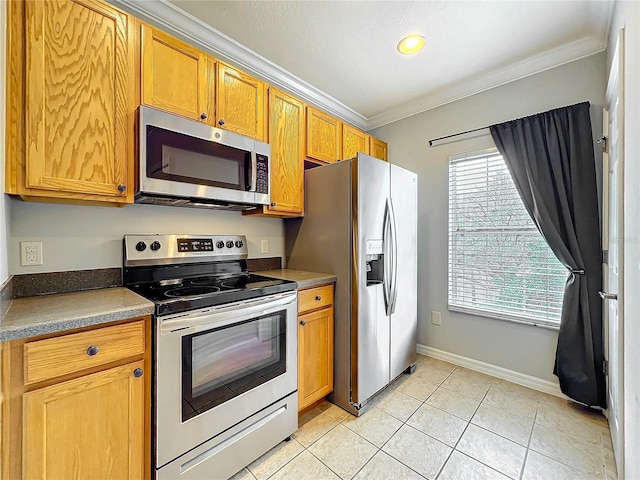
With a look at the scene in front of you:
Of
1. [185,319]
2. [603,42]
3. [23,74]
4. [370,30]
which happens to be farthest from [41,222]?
[603,42]

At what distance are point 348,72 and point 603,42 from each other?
1.75 m

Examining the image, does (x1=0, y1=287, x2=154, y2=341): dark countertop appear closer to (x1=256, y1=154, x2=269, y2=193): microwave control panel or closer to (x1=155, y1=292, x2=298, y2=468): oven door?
(x1=155, y1=292, x2=298, y2=468): oven door

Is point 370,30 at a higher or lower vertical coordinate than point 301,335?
higher

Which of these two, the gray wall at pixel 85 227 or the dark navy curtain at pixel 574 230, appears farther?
the dark navy curtain at pixel 574 230

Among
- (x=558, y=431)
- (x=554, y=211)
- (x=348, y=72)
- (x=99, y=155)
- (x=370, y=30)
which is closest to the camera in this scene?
(x=99, y=155)

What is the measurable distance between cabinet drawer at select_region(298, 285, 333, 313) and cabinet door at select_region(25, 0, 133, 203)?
1.15 metres

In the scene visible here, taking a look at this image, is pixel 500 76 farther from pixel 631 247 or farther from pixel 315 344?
pixel 315 344

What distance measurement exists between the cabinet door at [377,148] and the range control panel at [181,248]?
5.48 ft

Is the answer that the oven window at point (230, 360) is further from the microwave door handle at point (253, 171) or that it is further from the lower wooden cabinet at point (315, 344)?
the microwave door handle at point (253, 171)

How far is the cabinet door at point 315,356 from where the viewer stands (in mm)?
1822

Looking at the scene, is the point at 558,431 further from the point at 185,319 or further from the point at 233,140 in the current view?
the point at 233,140

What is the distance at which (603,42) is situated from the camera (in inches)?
74.9

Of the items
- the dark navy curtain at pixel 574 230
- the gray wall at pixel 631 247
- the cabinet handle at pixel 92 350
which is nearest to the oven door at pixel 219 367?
the cabinet handle at pixel 92 350

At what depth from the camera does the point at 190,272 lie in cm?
187
